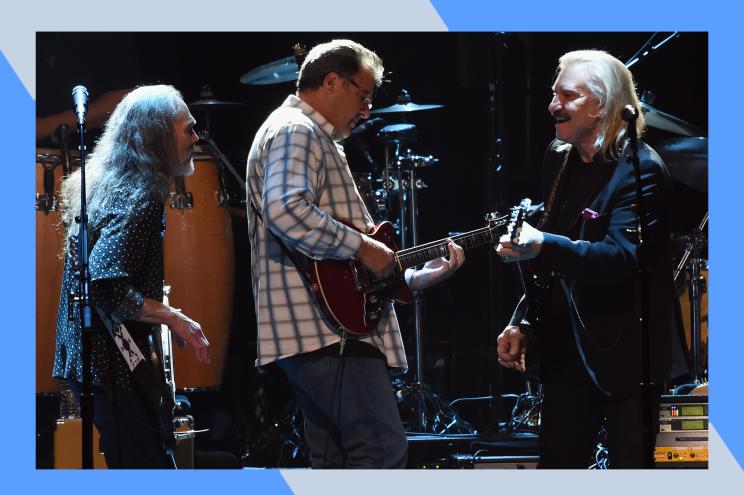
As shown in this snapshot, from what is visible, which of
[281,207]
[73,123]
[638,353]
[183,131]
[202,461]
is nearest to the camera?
[281,207]

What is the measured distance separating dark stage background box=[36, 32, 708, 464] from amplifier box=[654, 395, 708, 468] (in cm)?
88

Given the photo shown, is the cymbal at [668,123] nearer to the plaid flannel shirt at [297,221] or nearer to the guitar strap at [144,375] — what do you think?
the plaid flannel shirt at [297,221]

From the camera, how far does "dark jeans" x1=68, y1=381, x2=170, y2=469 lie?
3682 mm

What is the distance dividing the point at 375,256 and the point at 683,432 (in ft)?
5.45

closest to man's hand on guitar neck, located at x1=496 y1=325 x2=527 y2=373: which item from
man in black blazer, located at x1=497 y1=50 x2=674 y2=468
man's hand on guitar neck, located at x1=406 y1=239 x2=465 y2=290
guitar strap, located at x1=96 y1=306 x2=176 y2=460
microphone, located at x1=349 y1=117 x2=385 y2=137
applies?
man in black blazer, located at x1=497 y1=50 x2=674 y2=468

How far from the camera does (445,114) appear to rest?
17.9 ft

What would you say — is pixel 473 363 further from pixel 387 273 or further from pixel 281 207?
pixel 281 207

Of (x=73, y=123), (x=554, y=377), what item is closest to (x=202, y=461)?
(x=73, y=123)

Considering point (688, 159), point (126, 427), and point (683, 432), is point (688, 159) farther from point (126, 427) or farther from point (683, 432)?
point (126, 427)

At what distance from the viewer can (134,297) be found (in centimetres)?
368

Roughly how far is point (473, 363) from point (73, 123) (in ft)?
7.25

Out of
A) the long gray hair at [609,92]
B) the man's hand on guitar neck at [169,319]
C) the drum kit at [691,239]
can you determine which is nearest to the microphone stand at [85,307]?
the man's hand on guitar neck at [169,319]

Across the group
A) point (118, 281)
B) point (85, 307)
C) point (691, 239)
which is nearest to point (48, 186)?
point (118, 281)

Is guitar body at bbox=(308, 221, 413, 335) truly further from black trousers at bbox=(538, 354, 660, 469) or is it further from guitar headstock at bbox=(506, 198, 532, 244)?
black trousers at bbox=(538, 354, 660, 469)
